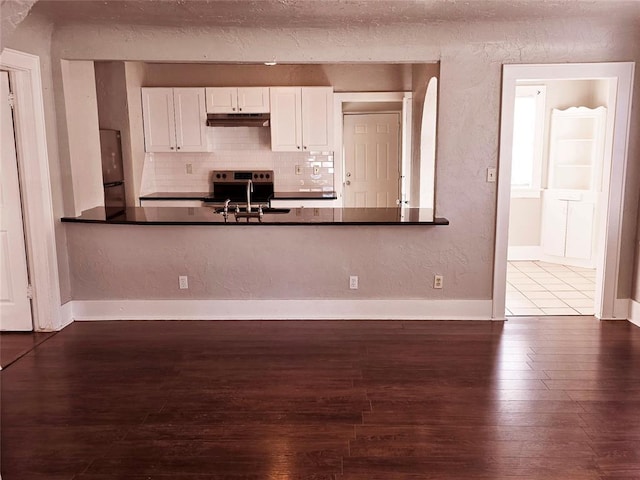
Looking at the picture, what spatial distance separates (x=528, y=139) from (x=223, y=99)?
3.65 meters

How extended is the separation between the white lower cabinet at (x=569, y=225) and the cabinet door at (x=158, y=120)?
177 inches

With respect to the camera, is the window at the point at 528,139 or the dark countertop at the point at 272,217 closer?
the dark countertop at the point at 272,217

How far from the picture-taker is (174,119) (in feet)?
20.6

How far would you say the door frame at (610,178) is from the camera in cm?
388

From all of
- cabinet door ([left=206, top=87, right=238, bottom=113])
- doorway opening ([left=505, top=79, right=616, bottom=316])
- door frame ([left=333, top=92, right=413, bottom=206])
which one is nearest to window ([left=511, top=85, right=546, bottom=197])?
doorway opening ([left=505, top=79, right=616, bottom=316])

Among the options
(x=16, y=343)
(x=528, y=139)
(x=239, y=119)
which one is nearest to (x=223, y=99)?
(x=239, y=119)

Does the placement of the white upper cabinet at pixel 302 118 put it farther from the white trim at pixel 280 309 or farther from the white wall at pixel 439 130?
the white trim at pixel 280 309

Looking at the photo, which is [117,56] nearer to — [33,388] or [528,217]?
[33,388]

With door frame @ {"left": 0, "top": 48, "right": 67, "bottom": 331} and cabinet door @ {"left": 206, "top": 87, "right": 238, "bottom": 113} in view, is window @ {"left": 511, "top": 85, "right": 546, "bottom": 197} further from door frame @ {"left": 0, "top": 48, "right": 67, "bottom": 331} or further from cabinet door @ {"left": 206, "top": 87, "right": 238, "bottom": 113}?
door frame @ {"left": 0, "top": 48, "right": 67, "bottom": 331}

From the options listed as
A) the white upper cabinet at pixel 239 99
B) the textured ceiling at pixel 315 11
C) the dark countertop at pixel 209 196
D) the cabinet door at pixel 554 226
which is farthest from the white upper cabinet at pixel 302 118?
the cabinet door at pixel 554 226

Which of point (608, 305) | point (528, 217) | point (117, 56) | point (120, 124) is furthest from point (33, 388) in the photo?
point (528, 217)

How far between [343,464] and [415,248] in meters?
2.16

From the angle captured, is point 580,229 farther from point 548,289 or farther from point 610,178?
point 610,178

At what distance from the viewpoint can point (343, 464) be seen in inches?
92.4
